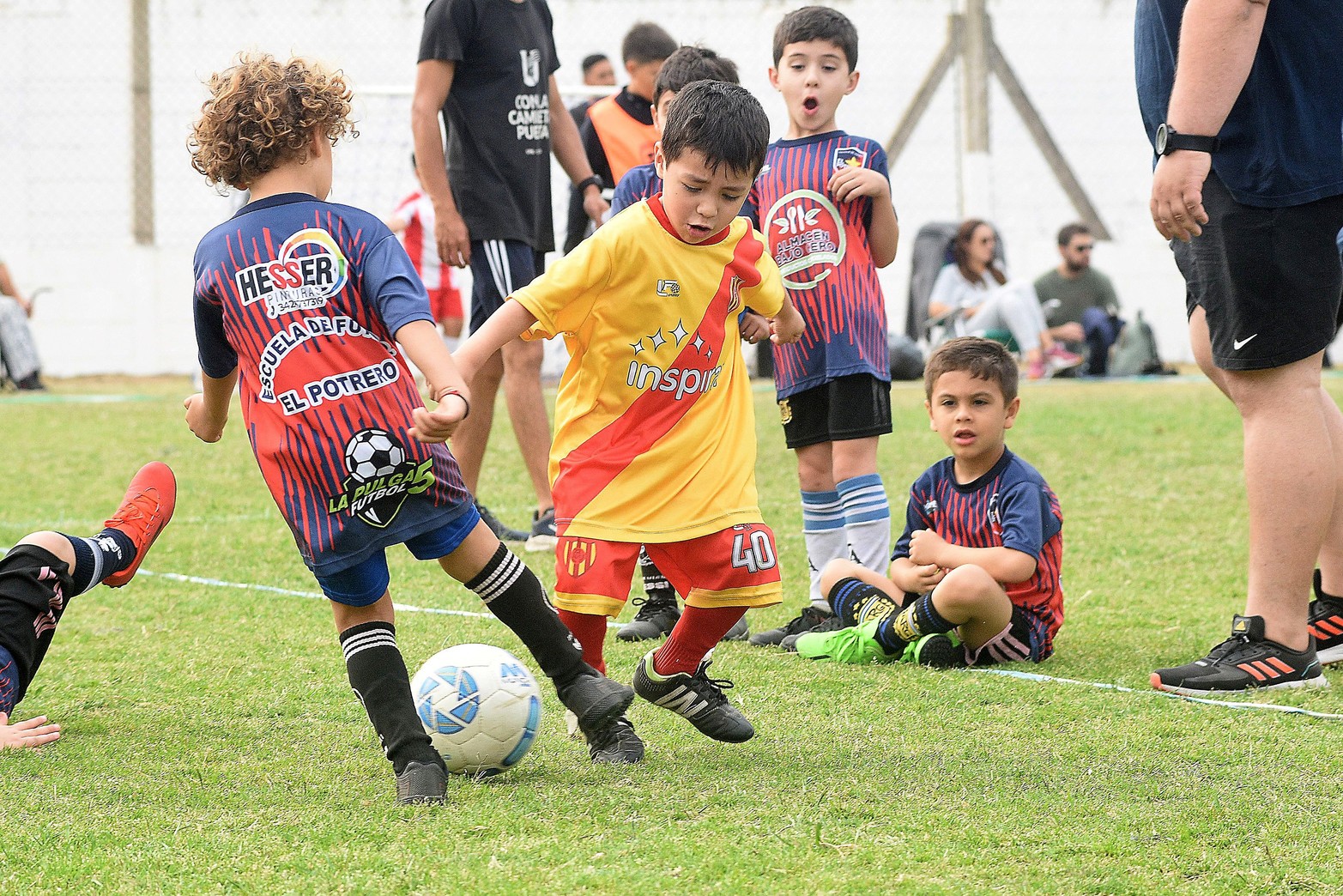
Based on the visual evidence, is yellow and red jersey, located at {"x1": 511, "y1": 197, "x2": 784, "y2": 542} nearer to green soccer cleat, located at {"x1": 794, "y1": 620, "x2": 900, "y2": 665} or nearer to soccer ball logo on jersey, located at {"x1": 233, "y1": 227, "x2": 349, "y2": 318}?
soccer ball logo on jersey, located at {"x1": 233, "y1": 227, "x2": 349, "y2": 318}

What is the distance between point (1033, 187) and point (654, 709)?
1410 centimetres

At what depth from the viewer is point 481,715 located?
288cm

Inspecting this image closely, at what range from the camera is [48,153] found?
14766 millimetres

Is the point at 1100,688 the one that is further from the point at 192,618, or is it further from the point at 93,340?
the point at 93,340

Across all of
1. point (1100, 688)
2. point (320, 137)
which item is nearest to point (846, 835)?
point (1100, 688)

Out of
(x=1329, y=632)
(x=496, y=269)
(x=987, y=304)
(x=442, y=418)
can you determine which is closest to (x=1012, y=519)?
(x=1329, y=632)

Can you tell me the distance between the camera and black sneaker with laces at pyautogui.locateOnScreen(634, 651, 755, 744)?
3094 millimetres

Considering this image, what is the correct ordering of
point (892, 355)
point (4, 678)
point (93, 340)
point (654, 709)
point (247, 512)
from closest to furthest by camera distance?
1. point (4, 678)
2. point (654, 709)
3. point (247, 512)
4. point (892, 355)
5. point (93, 340)

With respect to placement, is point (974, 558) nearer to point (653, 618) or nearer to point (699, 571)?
point (653, 618)

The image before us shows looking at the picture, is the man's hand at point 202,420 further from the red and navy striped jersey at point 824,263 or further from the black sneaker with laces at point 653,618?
the red and navy striped jersey at point 824,263

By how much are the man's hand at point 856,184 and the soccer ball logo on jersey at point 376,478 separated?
1964 mm

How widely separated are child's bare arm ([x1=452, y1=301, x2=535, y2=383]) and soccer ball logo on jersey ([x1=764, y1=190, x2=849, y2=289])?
60.2 inches

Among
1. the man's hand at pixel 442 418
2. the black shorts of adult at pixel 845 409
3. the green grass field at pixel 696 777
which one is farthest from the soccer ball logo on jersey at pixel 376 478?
the black shorts of adult at pixel 845 409

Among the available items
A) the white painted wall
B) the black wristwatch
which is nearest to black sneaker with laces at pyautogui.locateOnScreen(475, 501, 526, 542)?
the black wristwatch
